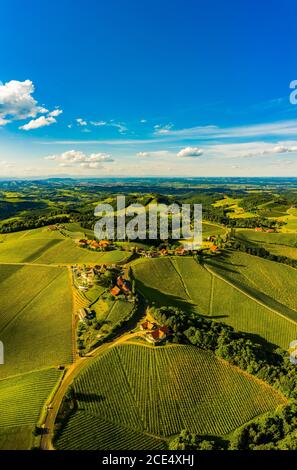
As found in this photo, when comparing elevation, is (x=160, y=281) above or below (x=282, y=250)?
below

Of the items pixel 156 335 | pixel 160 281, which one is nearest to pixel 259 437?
pixel 156 335

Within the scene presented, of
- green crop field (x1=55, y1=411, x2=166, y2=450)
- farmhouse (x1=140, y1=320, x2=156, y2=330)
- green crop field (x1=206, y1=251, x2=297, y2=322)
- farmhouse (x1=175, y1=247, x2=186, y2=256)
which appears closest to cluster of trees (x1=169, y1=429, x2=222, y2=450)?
green crop field (x1=55, y1=411, x2=166, y2=450)

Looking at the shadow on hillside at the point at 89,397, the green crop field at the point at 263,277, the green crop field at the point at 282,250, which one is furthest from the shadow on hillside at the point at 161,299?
the green crop field at the point at 282,250

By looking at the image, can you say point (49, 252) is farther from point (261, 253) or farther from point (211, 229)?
point (211, 229)

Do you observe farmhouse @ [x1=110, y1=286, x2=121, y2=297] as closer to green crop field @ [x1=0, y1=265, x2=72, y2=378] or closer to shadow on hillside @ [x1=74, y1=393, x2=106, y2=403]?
green crop field @ [x1=0, y1=265, x2=72, y2=378]
